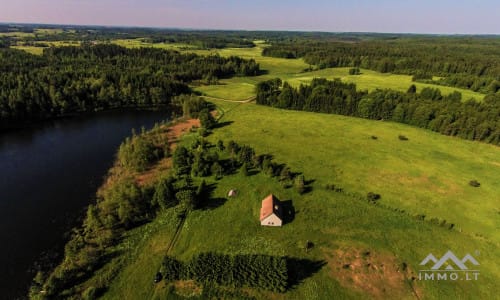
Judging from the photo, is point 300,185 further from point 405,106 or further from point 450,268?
point 405,106

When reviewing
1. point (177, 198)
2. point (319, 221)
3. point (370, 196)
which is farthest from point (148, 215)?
point (370, 196)

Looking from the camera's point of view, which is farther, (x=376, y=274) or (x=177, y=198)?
(x=177, y=198)

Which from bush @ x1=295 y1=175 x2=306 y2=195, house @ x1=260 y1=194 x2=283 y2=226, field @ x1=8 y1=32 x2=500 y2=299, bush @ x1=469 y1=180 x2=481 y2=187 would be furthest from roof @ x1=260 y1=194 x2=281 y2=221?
bush @ x1=469 y1=180 x2=481 y2=187

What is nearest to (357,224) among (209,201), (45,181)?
(209,201)

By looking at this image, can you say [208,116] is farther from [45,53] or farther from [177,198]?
[45,53]

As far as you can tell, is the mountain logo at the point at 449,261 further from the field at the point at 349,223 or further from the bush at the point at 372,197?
the bush at the point at 372,197

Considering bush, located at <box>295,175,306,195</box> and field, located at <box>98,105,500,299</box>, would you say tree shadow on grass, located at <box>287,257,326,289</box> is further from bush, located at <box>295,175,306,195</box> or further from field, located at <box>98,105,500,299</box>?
bush, located at <box>295,175,306,195</box>
